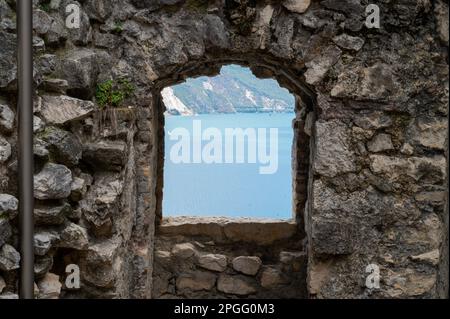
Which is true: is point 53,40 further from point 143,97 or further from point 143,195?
point 143,195

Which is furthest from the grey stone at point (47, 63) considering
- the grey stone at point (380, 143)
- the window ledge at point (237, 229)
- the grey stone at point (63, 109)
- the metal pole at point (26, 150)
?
the grey stone at point (380, 143)

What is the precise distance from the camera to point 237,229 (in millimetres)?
3922

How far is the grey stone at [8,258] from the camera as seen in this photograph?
1.98m

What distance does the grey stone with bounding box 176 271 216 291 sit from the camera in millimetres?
3881

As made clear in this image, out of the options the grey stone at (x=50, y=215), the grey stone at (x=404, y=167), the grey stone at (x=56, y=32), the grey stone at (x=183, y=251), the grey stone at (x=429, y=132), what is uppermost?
the grey stone at (x=56, y=32)

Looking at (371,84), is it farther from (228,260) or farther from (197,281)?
(197,281)

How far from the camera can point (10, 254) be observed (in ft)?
6.60

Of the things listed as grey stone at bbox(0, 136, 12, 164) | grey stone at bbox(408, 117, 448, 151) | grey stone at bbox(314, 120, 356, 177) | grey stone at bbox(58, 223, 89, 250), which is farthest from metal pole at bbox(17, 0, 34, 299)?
grey stone at bbox(408, 117, 448, 151)

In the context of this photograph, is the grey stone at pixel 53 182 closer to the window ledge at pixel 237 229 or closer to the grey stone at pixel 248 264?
the window ledge at pixel 237 229

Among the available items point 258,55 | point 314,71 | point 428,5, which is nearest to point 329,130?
point 314,71

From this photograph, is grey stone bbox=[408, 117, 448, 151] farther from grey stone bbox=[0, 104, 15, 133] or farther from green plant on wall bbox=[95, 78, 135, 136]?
grey stone bbox=[0, 104, 15, 133]

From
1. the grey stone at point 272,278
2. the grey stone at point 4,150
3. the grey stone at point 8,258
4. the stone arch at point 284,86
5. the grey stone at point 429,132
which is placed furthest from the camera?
the grey stone at point 272,278

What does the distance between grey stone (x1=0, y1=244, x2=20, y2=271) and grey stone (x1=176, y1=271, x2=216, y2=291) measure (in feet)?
6.57

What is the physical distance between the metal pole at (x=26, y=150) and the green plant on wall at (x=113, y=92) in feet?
5.57
